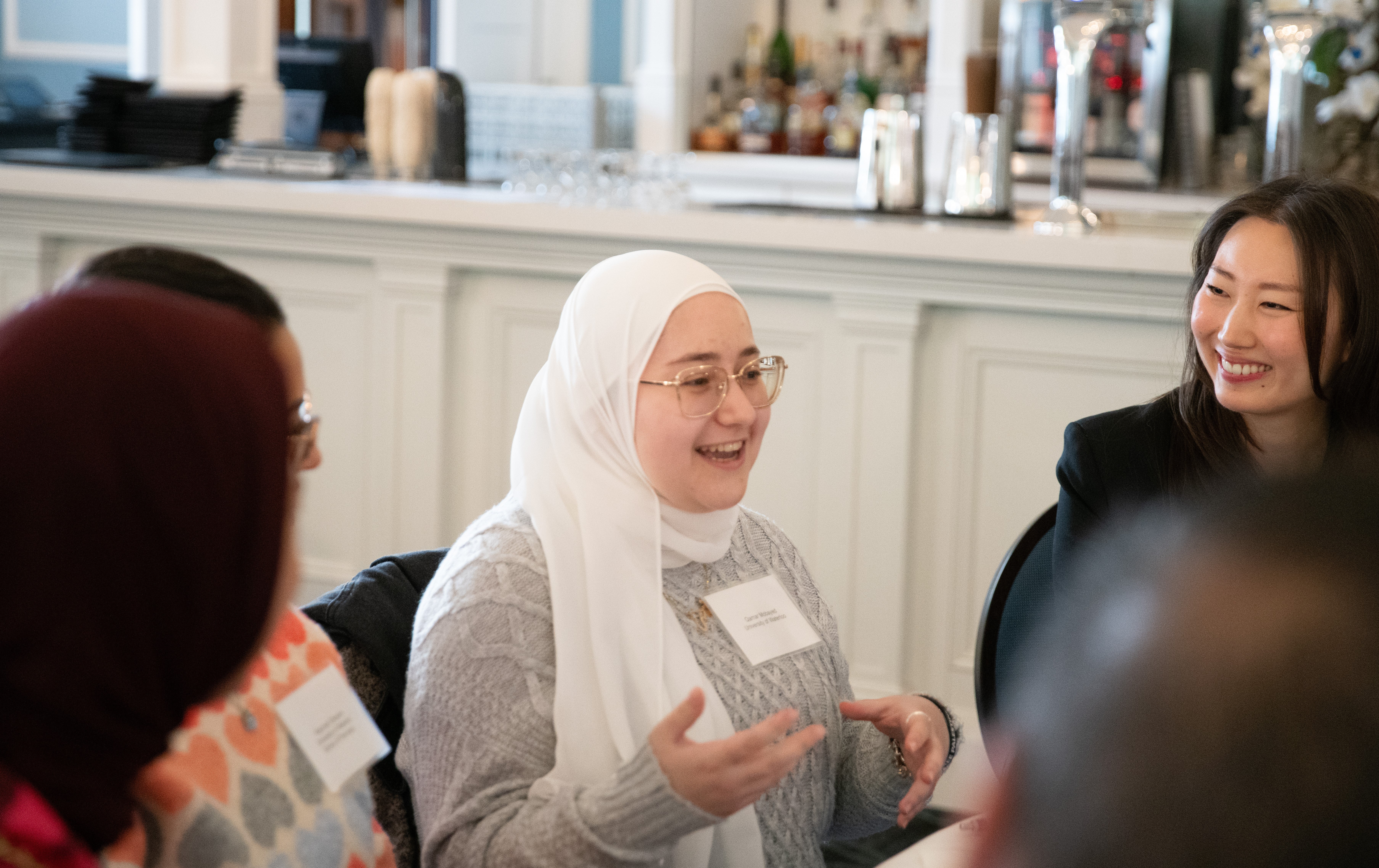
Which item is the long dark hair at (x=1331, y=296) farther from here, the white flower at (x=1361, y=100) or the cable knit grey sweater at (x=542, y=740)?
the white flower at (x=1361, y=100)

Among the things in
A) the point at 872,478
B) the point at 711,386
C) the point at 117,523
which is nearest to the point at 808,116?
the point at 872,478

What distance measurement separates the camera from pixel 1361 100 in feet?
10.2

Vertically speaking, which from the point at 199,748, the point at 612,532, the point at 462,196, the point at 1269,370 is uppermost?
the point at 462,196

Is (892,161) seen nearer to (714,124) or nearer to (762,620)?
(762,620)

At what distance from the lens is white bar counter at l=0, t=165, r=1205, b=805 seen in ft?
8.46

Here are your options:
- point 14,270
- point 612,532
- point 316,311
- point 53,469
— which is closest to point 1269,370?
point 612,532

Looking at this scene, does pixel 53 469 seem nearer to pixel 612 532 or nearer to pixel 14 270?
pixel 612 532

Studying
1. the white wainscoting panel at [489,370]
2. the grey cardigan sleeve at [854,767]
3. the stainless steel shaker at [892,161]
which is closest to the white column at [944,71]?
the stainless steel shaker at [892,161]

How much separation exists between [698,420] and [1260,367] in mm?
775

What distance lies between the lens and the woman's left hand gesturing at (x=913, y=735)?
1.46 m

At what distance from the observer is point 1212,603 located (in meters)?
0.34

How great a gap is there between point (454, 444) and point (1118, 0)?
2.92 meters

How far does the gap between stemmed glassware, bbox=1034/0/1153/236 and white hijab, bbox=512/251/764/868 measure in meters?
1.39

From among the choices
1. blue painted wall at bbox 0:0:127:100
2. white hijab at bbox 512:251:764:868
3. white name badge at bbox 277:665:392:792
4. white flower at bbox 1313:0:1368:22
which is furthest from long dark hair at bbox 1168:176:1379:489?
blue painted wall at bbox 0:0:127:100
